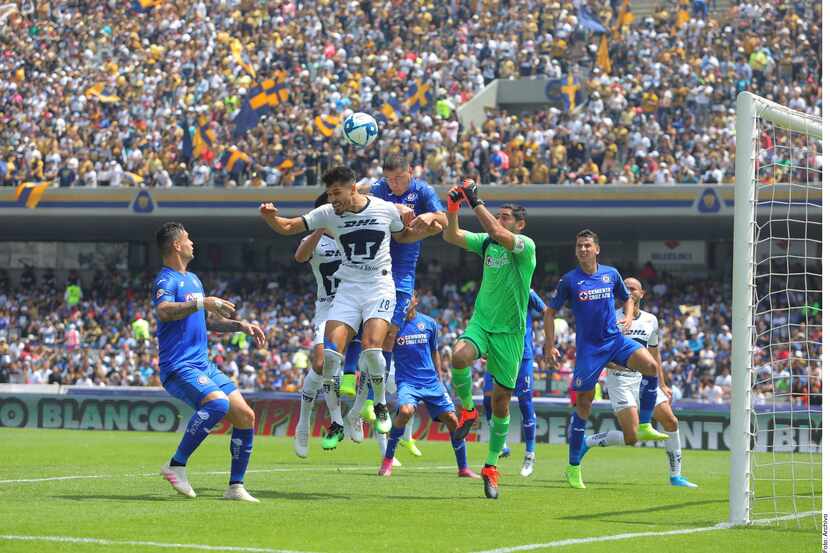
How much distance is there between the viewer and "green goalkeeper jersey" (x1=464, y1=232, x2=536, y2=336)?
13.0 m

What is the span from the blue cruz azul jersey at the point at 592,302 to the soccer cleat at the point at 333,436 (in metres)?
3.11

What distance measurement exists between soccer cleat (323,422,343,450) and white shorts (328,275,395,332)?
0.92 meters

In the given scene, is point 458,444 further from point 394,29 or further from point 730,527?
point 394,29

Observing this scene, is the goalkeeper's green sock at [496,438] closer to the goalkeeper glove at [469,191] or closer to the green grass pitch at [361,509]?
the green grass pitch at [361,509]

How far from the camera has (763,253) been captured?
37.3m

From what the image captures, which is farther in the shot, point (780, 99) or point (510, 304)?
point (780, 99)

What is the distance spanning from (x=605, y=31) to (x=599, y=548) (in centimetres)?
3378

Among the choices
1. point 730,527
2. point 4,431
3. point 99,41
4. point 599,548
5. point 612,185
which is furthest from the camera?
point 99,41

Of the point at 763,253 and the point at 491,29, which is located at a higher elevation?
the point at 491,29

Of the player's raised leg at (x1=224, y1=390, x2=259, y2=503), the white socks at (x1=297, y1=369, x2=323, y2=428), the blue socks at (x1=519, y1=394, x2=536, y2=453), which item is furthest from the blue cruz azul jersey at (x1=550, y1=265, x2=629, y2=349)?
the player's raised leg at (x1=224, y1=390, x2=259, y2=503)

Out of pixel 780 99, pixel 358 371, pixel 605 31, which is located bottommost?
pixel 358 371

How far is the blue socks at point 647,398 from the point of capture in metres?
15.5

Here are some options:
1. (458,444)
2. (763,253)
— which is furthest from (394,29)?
(458,444)

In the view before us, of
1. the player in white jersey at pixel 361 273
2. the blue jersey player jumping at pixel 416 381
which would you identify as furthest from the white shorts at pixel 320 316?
the player in white jersey at pixel 361 273
